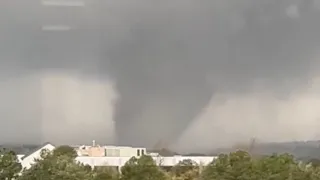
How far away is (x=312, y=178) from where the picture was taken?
3926mm

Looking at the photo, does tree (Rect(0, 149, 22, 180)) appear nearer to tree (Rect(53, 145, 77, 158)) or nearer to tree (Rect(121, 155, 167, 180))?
tree (Rect(53, 145, 77, 158))

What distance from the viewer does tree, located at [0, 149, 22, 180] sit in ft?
12.5

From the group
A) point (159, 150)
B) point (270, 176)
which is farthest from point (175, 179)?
point (270, 176)

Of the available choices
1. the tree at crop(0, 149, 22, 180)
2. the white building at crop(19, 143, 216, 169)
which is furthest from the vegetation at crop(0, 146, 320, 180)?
the white building at crop(19, 143, 216, 169)

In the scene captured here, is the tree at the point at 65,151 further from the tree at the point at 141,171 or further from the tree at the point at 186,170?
the tree at the point at 186,170

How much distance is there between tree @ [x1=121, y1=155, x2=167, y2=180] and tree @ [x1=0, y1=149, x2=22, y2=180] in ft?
2.59

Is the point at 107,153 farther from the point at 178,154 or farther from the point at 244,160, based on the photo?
the point at 244,160

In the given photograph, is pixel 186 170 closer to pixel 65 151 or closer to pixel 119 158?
pixel 119 158

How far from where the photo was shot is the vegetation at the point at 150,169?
3711 millimetres

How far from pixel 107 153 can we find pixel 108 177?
1.02 m

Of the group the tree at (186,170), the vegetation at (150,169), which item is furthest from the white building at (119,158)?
the vegetation at (150,169)

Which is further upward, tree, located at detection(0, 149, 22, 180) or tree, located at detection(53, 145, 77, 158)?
tree, located at detection(53, 145, 77, 158)

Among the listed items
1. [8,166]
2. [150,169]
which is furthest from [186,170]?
[8,166]

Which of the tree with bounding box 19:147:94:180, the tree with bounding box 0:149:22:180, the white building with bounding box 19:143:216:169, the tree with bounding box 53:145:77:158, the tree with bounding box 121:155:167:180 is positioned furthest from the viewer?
the white building with bounding box 19:143:216:169
